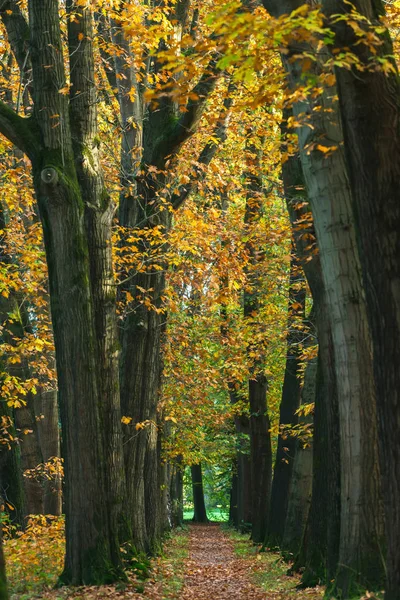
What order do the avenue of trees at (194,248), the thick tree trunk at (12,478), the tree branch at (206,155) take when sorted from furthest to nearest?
the thick tree trunk at (12,478) → the tree branch at (206,155) → the avenue of trees at (194,248)

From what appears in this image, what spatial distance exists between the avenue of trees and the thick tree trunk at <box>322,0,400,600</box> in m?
0.02

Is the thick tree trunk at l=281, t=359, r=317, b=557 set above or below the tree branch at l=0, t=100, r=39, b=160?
below

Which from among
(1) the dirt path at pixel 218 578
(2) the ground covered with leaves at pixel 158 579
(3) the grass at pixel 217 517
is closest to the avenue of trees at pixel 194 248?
(2) the ground covered with leaves at pixel 158 579

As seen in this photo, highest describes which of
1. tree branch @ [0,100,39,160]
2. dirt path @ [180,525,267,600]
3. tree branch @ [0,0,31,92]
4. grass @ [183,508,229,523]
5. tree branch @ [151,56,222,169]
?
tree branch @ [0,0,31,92]

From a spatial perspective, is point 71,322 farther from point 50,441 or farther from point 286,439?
point 286,439

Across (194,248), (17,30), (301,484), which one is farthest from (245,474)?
(17,30)

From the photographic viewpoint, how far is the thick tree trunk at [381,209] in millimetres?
6945

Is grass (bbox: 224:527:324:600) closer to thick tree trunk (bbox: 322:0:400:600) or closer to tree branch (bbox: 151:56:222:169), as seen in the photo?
thick tree trunk (bbox: 322:0:400:600)

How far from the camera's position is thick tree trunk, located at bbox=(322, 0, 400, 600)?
695 centimetres

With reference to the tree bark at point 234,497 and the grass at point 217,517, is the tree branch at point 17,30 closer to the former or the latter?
the tree bark at point 234,497

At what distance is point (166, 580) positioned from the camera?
15.2 meters

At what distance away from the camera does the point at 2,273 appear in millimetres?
15641

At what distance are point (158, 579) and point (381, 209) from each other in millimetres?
9827

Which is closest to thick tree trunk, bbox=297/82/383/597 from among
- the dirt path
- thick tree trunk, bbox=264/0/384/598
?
thick tree trunk, bbox=264/0/384/598
